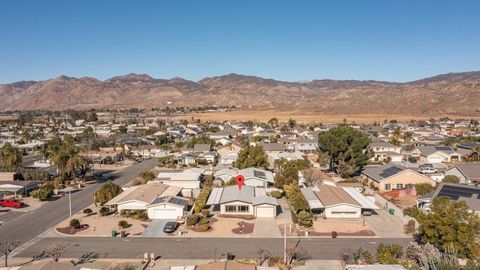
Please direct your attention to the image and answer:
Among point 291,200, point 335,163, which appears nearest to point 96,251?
point 291,200

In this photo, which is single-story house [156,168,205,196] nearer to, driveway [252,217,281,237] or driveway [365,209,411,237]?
driveway [252,217,281,237]

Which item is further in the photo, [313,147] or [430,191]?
[313,147]

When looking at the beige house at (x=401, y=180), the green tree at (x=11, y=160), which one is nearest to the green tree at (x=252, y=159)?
the beige house at (x=401, y=180)

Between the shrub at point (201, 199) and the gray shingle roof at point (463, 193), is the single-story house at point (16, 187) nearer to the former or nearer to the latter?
the shrub at point (201, 199)

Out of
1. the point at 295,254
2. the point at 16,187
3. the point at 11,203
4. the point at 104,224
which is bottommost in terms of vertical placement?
the point at 295,254

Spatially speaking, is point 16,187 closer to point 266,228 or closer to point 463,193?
point 266,228

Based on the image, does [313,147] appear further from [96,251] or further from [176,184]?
[96,251]

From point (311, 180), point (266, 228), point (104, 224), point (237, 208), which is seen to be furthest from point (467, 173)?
point (104, 224)
